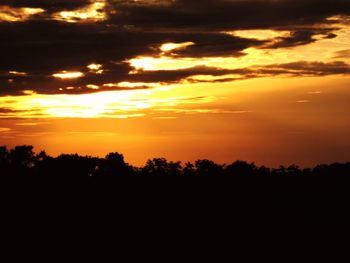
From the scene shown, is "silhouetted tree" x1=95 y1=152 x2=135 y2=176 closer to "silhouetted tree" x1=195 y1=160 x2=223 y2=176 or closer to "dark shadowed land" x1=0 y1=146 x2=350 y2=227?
"dark shadowed land" x1=0 y1=146 x2=350 y2=227

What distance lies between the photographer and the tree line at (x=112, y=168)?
82.9 meters

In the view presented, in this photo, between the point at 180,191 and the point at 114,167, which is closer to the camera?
the point at 180,191

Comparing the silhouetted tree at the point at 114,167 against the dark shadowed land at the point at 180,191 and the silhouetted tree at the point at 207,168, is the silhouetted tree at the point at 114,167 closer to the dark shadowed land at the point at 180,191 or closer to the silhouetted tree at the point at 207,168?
the dark shadowed land at the point at 180,191

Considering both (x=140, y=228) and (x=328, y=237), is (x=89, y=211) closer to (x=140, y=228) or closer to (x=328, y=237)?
(x=140, y=228)

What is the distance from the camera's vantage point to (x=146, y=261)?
5366 centimetres

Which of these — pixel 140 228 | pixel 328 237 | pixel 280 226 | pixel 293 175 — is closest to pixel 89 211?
pixel 140 228

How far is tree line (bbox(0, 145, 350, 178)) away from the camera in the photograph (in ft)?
272

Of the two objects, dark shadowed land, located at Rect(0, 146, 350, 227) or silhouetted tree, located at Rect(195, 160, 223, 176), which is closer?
dark shadowed land, located at Rect(0, 146, 350, 227)

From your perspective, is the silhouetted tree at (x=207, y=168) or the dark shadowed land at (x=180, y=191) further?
the silhouetted tree at (x=207, y=168)

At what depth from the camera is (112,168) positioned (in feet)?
302

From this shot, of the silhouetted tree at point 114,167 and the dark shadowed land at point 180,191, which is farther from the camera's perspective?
the silhouetted tree at point 114,167

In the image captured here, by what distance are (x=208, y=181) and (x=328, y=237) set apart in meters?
24.2

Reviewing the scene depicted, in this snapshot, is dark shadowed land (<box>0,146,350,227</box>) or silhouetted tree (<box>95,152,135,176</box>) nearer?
dark shadowed land (<box>0,146,350,227</box>)

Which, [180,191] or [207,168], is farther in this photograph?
[207,168]
